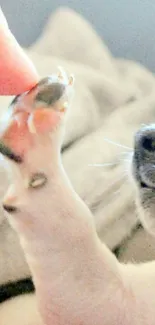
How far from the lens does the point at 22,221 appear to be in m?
0.63

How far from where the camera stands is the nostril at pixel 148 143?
628 mm

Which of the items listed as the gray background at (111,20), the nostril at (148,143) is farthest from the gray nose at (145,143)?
the gray background at (111,20)

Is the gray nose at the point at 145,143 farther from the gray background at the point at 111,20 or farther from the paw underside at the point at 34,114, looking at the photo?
the gray background at the point at 111,20

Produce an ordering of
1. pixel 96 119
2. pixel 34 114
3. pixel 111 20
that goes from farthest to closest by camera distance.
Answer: pixel 111 20, pixel 96 119, pixel 34 114

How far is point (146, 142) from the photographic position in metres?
0.64

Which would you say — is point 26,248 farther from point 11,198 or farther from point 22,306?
point 22,306

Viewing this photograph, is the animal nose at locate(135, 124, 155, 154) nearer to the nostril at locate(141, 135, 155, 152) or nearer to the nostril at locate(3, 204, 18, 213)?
the nostril at locate(141, 135, 155, 152)

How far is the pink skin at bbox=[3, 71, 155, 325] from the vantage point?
61 centimetres

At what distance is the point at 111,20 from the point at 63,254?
0.92m

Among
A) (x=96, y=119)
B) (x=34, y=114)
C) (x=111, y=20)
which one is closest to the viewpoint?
(x=34, y=114)

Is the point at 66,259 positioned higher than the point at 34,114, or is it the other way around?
the point at 34,114

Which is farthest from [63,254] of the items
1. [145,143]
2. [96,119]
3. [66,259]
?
[96,119]

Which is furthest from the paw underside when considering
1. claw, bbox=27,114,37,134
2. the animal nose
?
the animal nose

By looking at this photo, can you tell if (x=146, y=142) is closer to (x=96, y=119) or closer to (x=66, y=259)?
(x=66, y=259)
